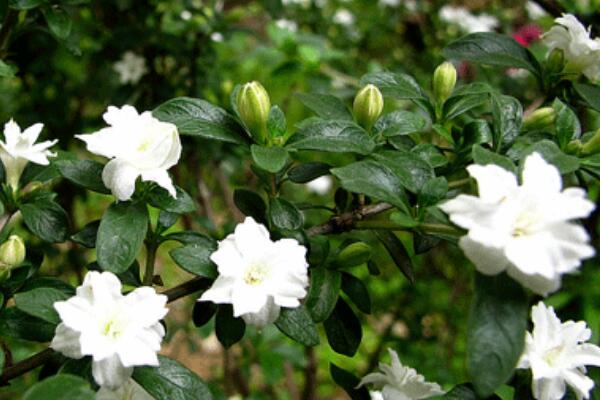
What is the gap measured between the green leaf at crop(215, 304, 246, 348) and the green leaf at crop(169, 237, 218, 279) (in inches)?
2.3

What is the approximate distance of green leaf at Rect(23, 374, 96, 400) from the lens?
55 cm

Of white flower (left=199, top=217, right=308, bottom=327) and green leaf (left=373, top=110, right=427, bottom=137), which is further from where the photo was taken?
green leaf (left=373, top=110, right=427, bottom=137)

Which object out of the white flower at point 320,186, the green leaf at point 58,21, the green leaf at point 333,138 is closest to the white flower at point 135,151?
the green leaf at point 333,138

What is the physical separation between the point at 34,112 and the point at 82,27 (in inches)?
8.9

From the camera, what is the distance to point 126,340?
59 centimetres

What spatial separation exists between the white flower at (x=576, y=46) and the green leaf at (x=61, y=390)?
0.64 metres

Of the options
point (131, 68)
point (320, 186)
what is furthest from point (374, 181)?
point (320, 186)

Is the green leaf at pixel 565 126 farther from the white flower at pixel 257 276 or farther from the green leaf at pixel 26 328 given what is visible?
the green leaf at pixel 26 328

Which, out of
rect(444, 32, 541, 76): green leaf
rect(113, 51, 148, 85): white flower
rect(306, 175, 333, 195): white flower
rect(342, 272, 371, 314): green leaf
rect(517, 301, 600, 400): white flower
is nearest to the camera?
rect(517, 301, 600, 400): white flower

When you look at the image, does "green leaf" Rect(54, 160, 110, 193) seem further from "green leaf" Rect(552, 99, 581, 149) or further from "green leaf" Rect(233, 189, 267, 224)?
"green leaf" Rect(552, 99, 581, 149)

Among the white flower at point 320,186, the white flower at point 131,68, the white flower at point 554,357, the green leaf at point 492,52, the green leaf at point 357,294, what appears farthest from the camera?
the white flower at point 320,186

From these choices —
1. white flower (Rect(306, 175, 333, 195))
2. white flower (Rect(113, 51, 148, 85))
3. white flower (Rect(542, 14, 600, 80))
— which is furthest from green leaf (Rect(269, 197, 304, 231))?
white flower (Rect(306, 175, 333, 195))

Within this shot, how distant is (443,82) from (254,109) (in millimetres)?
230

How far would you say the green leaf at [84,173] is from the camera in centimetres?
69
